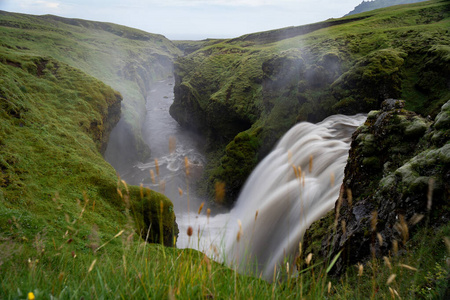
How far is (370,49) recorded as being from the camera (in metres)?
27.7

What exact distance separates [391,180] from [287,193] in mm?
9654

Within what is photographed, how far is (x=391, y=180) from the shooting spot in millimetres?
6414

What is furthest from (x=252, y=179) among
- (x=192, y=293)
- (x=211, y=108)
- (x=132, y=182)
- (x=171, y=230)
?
(x=192, y=293)

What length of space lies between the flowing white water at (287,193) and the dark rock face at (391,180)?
4.49 feet

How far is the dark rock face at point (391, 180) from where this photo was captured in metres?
5.21

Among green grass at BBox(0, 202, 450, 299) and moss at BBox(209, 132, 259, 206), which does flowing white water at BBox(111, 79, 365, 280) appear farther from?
green grass at BBox(0, 202, 450, 299)

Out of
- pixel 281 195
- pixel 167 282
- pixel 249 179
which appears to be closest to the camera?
pixel 167 282

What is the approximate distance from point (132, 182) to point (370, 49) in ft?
99.1

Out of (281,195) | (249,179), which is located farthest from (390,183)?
(249,179)

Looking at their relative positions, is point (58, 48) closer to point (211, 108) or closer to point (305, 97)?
point (211, 108)

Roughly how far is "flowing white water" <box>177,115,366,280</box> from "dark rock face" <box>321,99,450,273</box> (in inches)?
53.9

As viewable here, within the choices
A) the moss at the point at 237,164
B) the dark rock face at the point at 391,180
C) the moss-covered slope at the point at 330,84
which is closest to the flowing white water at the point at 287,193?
the moss at the point at 237,164

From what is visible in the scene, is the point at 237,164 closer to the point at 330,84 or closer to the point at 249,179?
the point at 249,179

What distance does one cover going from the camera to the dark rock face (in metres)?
5.21
